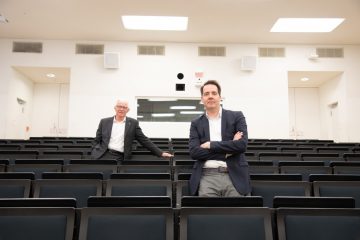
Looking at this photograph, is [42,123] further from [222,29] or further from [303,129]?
[303,129]

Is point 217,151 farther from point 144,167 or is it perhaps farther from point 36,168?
point 36,168

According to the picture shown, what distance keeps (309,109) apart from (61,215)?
1267 cm

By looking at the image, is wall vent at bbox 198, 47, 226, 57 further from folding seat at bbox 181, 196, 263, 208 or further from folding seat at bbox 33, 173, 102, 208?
folding seat at bbox 181, 196, 263, 208

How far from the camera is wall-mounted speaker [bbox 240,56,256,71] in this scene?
1071 cm

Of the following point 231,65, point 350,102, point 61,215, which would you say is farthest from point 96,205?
point 350,102

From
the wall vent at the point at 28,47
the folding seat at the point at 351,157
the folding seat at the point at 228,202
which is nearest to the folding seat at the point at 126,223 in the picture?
the folding seat at the point at 228,202

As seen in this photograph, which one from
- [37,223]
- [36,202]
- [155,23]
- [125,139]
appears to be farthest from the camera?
[155,23]

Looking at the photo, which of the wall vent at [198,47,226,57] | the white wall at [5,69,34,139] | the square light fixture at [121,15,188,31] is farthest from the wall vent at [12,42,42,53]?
the wall vent at [198,47,226,57]

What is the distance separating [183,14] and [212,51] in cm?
248

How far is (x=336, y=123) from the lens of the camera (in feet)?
37.3

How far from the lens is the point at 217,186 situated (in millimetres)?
2713

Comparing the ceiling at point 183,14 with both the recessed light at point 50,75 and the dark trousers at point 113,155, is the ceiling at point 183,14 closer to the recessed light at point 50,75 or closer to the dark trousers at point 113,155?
the recessed light at point 50,75

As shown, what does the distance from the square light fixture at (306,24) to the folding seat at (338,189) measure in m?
7.33

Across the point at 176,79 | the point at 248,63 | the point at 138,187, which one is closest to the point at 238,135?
the point at 138,187
